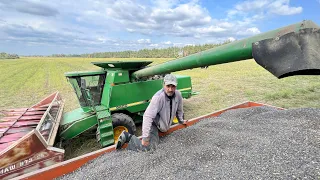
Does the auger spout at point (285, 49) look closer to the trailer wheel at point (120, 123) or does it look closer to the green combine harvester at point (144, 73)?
the green combine harvester at point (144, 73)

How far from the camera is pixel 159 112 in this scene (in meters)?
3.03

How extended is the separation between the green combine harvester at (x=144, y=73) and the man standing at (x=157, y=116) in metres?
0.38

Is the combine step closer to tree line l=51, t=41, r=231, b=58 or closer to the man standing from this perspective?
the man standing

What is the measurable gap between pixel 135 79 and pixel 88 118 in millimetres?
1372

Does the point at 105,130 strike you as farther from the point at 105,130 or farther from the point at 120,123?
the point at 120,123

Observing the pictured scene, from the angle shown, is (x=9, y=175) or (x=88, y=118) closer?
(x=9, y=175)

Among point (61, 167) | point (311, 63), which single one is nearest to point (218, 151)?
point (311, 63)

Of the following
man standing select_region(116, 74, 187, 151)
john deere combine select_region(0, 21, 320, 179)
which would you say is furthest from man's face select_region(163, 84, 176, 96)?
john deere combine select_region(0, 21, 320, 179)

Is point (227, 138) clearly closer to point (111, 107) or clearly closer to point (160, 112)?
point (160, 112)

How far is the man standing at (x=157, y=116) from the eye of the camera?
2.75 metres

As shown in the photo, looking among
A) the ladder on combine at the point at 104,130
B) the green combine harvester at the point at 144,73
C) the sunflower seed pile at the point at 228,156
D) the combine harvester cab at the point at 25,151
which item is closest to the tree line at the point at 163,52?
the green combine harvester at the point at 144,73

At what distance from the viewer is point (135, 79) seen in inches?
184

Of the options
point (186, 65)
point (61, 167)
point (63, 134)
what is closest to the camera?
point (61, 167)

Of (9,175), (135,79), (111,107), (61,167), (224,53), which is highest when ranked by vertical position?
(224,53)
